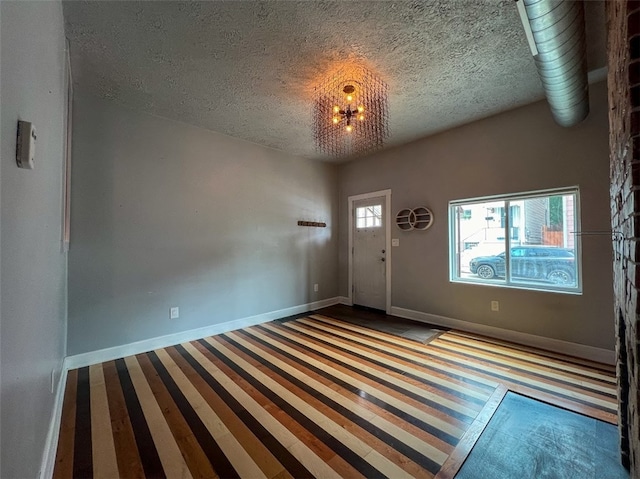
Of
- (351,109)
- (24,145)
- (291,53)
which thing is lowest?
(24,145)

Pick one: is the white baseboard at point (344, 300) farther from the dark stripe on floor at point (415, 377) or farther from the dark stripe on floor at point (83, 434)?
the dark stripe on floor at point (83, 434)

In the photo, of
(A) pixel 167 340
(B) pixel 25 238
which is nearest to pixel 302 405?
(B) pixel 25 238

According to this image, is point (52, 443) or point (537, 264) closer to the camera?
point (52, 443)

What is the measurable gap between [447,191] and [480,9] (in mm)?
2168

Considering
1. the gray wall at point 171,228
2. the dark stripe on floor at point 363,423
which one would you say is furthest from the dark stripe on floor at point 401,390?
the gray wall at point 171,228

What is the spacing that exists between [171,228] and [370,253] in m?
3.06

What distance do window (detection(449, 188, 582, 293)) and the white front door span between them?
45.0 inches

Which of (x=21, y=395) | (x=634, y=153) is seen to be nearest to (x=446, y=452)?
(x=634, y=153)

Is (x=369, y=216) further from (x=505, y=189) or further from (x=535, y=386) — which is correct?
(x=535, y=386)

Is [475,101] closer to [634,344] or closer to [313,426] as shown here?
[634,344]

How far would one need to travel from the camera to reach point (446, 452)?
1.48 metres

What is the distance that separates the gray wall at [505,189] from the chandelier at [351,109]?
0.83 m

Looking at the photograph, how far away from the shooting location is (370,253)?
460cm

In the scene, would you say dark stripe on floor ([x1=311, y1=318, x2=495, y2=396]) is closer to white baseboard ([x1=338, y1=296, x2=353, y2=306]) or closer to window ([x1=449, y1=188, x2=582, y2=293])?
window ([x1=449, y1=188, x2=582, y2=293])
